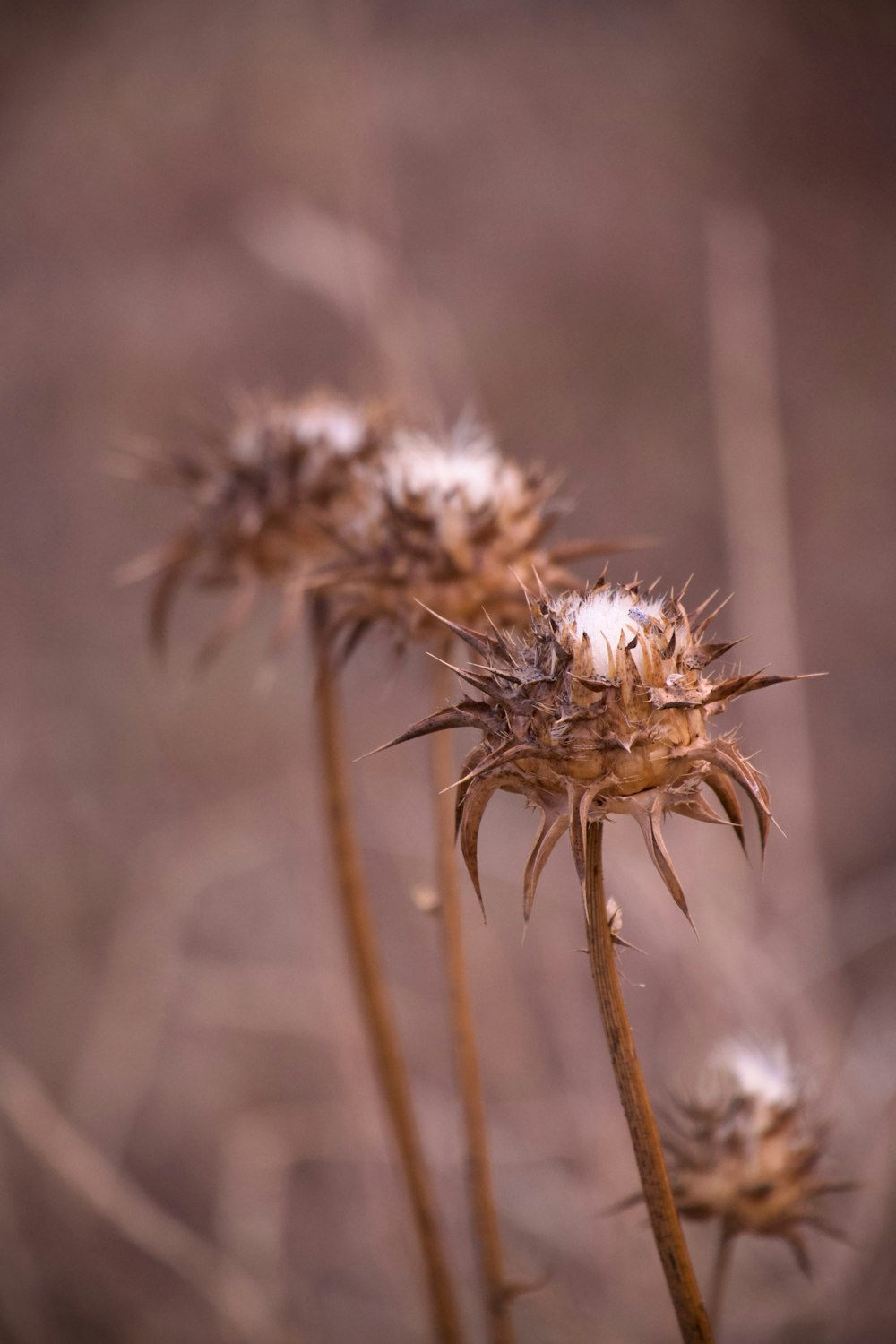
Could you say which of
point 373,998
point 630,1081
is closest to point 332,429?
point 373,998

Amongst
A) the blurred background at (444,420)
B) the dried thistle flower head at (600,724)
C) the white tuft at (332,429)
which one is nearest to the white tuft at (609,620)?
the dried thistle flower head at (600,724)

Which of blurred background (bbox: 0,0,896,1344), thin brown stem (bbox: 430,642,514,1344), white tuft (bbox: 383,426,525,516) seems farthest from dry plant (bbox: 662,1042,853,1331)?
blurred background (bbox: 0,0,896,1344)

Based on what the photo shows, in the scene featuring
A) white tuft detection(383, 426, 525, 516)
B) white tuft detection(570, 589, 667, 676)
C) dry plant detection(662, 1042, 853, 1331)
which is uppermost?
white tuft detection(383, 426, 525, 516)

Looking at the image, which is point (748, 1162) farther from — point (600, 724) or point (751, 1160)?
point (600, 724)

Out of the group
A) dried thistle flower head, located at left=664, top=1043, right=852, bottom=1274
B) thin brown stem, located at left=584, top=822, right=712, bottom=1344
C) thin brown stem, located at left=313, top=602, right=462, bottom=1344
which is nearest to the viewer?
thin brown stem, located at left=584, top=822, right=712, bottom=1344

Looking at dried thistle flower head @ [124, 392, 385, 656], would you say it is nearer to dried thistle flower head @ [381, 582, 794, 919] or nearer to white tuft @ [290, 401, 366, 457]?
white tuft @ [290, 401, 366, 457]

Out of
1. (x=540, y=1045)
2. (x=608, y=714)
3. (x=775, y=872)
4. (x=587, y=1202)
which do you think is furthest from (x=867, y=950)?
(x=608, y=714)

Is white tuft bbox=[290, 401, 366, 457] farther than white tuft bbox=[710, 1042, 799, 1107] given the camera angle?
Yes
